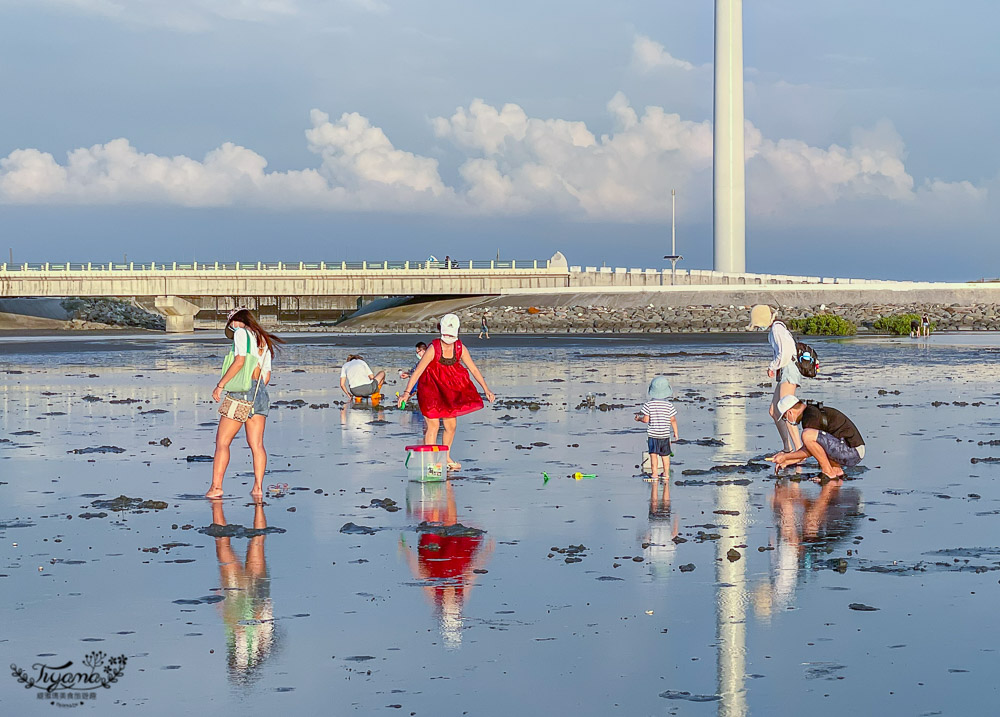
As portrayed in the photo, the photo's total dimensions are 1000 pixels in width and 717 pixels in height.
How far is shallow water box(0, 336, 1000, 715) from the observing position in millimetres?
6938

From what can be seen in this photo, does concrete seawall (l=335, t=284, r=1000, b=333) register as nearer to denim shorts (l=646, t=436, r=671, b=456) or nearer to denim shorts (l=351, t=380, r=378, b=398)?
denim shorts (l=351, t=380, r=378, b=398)

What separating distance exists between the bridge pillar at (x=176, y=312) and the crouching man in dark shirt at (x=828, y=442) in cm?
9244

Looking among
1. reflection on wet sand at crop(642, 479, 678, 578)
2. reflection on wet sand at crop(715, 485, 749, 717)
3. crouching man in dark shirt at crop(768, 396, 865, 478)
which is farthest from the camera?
crouching man in dark shirt at crop(768, 396, 865, 478)

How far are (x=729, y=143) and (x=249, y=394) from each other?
99.7m

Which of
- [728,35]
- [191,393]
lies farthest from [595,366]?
[728,35]

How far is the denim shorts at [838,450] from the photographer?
1462 cm

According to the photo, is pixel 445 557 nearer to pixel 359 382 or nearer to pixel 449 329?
pixel 449 329

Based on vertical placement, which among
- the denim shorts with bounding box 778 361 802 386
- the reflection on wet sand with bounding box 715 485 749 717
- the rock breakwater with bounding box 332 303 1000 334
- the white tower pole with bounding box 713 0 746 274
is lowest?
the reflection on wet sand with bounding box 715 485 749 717

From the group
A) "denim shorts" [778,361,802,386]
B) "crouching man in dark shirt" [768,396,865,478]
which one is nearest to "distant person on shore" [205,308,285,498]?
"crouching man in dark shirt" [768,396,865,478]

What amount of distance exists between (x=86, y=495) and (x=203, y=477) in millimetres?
1632

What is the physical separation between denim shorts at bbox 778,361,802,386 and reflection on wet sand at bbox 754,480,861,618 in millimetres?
1958

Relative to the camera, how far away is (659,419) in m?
14.5

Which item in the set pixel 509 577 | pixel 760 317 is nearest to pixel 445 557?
pixel 509 577

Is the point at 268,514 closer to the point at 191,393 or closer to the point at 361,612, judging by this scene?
the point at 361,612
